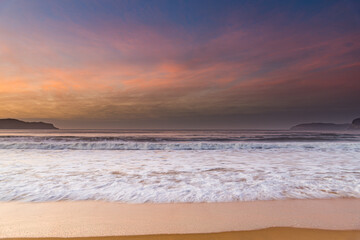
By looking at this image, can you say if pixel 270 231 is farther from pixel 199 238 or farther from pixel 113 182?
pixel 113 182

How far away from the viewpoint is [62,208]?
3.82m

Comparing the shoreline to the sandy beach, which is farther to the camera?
the sandy beach

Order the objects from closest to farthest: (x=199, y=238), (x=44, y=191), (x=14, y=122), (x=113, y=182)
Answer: (x=199, y=238) < (x=44, y=191) < (x=113, y=182) < (x=14, y=122)

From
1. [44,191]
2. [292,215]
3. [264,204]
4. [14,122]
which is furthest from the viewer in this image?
[14,122]

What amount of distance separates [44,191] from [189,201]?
10.4ft

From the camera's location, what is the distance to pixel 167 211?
12.0 feet

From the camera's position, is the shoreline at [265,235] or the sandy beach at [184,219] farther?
the sandy beach at [184,219]

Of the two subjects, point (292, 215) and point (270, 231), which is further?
point (292, 215)

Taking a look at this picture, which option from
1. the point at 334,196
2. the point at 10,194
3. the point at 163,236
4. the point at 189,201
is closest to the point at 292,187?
the point at 334,196

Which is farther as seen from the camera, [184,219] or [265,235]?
[184,219]

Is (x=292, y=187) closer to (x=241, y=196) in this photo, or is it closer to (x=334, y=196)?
(x=334, y=196)

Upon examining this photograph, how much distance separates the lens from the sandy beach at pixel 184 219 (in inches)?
111

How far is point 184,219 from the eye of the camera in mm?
3277

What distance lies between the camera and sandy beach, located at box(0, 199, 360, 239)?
2.83 meters
